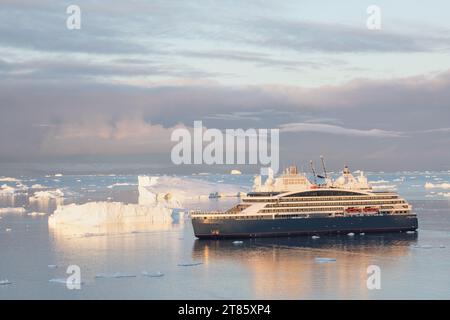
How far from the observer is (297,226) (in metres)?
55.7

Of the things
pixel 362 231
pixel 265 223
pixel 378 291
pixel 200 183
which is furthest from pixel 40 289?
pixel 200 183

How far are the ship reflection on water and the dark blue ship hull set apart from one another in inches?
29.7

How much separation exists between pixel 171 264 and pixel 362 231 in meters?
18.2

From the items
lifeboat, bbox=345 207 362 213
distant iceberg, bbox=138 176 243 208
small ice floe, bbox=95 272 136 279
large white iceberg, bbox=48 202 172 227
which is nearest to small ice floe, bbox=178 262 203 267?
small ice floe, bbox=95 272 136 279

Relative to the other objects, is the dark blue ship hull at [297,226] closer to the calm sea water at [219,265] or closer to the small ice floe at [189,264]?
the calm sea water at [219,265]

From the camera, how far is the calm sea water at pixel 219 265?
117ft

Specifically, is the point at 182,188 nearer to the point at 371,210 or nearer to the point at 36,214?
the point at 36,214

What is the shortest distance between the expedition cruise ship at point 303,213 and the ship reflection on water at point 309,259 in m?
0.92

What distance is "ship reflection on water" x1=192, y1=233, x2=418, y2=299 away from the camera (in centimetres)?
3631

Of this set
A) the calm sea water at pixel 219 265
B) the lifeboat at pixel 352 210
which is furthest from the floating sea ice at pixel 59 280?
the lifeboat at pixel 352 210

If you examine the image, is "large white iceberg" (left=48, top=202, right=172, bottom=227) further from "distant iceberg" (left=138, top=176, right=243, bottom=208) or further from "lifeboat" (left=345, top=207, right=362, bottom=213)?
"distant iceberg" (left=138, top=176, right=243, bottom=208)
